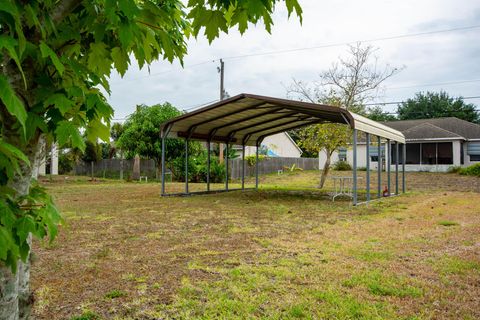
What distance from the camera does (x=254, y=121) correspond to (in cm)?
1485

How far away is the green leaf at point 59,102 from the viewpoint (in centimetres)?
146

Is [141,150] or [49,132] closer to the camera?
[49,132]

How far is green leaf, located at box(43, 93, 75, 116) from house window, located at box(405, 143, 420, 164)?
30.7 m

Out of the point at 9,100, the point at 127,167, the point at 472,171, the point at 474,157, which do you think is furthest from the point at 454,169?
the point at 9,100

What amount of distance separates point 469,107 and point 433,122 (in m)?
12.4

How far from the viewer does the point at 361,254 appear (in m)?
4.97

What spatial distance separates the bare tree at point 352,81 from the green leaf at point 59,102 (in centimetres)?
1971

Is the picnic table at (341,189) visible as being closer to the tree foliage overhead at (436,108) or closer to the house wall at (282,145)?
the house wall at (282,145)

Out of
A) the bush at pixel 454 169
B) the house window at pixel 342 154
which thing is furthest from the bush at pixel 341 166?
the bush at pixel 454 169

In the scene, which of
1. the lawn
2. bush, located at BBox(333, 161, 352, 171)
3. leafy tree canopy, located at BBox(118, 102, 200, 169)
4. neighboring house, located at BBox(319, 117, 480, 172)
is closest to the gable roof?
neighboring house, located at BBox(319, 117, 480, 172)

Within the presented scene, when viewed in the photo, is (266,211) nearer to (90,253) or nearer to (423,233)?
(423,233)

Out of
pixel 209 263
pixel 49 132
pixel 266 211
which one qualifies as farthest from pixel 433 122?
pixel 49 132

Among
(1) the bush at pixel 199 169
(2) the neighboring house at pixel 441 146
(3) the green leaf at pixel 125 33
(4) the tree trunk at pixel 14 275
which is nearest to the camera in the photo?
(3) the green leaf at pixel 125 33

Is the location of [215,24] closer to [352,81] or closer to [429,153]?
[352,81]
